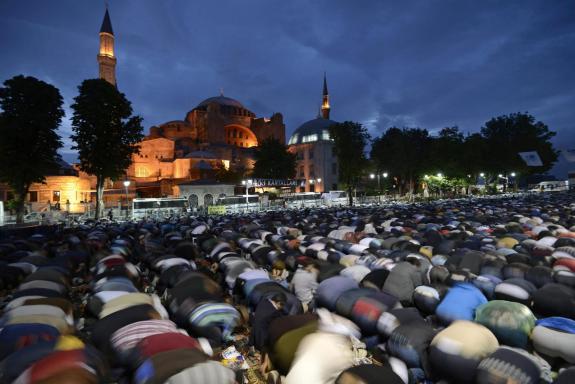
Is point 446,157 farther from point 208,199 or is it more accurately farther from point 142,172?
point 142,172

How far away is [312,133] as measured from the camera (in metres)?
75.9

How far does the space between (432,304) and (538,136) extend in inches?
2825

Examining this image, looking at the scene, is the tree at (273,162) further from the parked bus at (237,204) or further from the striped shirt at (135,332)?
the striped shirt at (135,332)

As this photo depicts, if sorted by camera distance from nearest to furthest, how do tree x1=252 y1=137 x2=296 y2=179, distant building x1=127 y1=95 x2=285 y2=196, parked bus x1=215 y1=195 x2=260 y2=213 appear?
parked bus x1=215 y1=195 x2=260 y2=213 < tree x1=252 y1=137 x2=296 y2=179 < distant building x1=127 y1=95 x2=285 y2=196

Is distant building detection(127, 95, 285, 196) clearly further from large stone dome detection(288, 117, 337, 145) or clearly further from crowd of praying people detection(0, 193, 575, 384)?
crowd of praying people detection(0, 193, 575, 384)

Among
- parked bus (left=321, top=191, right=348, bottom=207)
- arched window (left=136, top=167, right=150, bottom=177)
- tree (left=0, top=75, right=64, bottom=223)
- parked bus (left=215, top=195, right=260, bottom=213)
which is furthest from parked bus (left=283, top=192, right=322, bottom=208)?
arched window (left=136, top=167, right=150, bottom=177)

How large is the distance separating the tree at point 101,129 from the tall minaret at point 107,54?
138 ft

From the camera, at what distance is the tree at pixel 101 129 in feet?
89.7

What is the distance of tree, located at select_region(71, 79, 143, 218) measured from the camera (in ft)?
89.7

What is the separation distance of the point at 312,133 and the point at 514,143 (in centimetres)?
4009

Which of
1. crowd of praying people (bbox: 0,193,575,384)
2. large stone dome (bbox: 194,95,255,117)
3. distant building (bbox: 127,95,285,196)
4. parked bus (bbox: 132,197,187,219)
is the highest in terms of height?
large stone dome (bbox: 194,95,255,117)

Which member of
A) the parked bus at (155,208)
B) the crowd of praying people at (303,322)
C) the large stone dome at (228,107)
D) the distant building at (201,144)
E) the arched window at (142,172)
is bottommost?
the crowd of praying people at (303,322)

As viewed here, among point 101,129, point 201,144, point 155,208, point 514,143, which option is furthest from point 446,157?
point 201,144

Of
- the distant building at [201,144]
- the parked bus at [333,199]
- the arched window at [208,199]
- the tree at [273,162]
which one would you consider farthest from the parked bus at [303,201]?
the distant building at [201,144]
